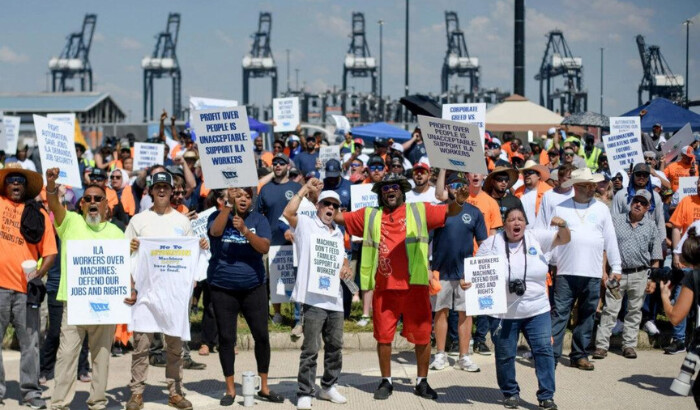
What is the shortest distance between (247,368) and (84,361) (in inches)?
64.2

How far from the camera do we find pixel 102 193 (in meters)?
7.82

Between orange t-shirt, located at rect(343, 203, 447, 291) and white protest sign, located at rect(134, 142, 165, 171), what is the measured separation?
7.61 meters

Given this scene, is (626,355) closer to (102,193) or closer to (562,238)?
(562,238)

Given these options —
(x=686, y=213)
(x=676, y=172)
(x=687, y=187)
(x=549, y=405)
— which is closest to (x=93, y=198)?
(x=549, y=405)

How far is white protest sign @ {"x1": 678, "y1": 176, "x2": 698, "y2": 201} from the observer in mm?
12383

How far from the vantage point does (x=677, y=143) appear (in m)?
15.8

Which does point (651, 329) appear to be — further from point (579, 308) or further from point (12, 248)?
point (12, 248)

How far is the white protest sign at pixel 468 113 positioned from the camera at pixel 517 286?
385 cm

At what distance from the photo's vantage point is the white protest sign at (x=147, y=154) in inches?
595

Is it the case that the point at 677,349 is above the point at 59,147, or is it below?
below

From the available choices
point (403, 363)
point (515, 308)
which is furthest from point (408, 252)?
point (403, 363)

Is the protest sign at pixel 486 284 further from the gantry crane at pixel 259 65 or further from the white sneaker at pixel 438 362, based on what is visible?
the gantry crane at pixel 259 65

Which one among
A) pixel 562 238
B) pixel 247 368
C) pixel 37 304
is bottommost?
pixel 247 368

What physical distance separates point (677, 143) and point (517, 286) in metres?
9.07
